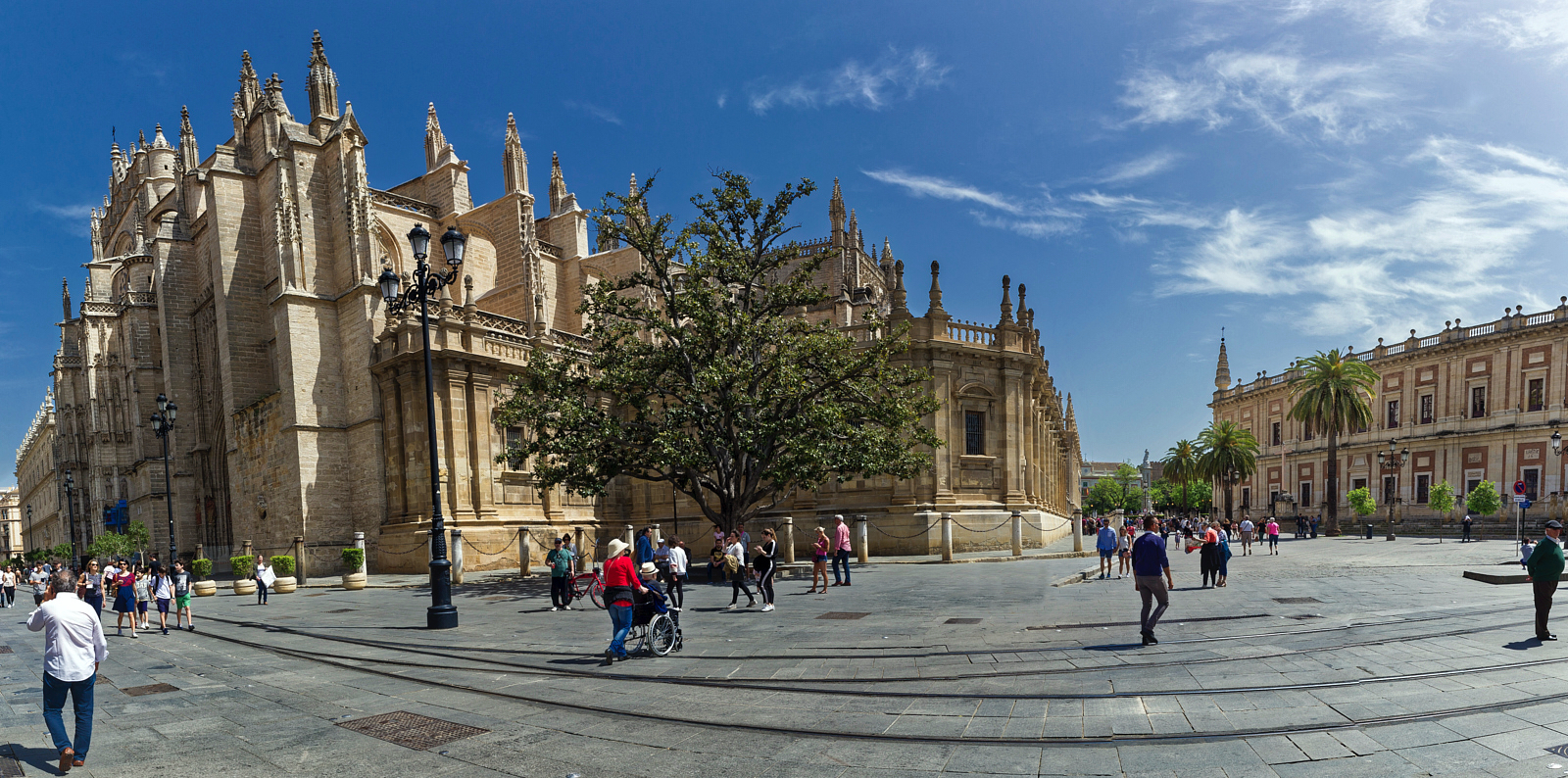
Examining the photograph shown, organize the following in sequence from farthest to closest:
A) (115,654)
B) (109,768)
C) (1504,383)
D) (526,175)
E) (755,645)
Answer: (1504,383)
(526,175)
(115,654)
(755,645)
(109,768)

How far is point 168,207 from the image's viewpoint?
40656 millimetres

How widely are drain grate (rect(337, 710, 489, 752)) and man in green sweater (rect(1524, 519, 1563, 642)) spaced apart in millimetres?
11132

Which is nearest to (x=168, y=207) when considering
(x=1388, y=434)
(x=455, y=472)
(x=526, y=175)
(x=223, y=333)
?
(x=223, y=333)

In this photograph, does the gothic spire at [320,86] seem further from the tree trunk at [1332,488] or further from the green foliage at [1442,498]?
the green foliage at [1442,498]

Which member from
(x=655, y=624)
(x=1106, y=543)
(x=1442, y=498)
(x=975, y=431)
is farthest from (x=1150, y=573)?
(x=1442, y=498)

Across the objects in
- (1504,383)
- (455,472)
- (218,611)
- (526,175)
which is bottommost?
(218,611)

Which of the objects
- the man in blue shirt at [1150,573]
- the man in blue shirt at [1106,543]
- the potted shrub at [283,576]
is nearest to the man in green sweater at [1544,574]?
the man in blue shirt at [1150,573]

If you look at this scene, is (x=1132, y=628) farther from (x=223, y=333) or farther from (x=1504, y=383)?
(x=1504, y=383)

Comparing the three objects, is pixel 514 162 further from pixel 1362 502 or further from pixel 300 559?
pixel 1362 502

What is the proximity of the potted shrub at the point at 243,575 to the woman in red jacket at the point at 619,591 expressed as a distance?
61.1ft

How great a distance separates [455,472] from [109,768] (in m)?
20.4

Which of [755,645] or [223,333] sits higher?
[223,333]

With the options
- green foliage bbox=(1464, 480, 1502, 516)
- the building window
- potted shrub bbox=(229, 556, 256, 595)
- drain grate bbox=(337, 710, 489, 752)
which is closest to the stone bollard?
potted shrub bbox=(229, 556, 256, 595)

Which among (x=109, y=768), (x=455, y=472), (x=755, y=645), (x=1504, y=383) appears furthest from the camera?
(x=1504, y=383)
